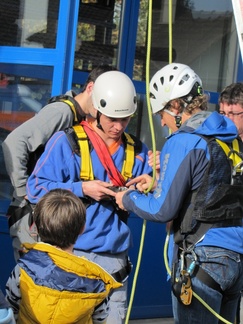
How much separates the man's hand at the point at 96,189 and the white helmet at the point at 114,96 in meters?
0.40

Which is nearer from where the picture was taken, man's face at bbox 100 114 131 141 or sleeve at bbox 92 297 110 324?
sleeve at bbox 92 297 110 324

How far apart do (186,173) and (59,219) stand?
74 cm

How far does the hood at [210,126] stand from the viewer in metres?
4.02

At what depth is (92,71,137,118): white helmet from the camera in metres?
4.39

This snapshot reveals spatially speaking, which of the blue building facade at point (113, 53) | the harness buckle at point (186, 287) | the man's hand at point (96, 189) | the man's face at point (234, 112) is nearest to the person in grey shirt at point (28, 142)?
the man's hand at point (96, 189)

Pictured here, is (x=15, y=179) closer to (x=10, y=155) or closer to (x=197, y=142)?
(x=10, y=155)

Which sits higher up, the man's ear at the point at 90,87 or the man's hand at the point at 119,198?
the man's ear at the point at 90,87

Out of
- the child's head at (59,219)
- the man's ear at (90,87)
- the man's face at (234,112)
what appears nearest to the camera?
the child's head at (59,219)

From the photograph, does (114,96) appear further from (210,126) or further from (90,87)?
(210,126)

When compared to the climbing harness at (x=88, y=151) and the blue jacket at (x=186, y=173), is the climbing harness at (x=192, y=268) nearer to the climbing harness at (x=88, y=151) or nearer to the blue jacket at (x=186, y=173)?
the blue jacket at (x=186, y=173)

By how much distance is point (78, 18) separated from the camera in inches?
225

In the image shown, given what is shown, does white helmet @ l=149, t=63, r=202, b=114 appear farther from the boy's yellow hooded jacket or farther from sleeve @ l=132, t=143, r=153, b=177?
the boy's yellow hooded jacket

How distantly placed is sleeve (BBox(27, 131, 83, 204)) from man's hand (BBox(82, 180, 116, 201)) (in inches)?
1.8

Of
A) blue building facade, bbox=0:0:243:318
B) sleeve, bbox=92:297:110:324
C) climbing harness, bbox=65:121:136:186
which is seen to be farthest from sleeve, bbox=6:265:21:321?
blue building facade, bbox=0:0:243:318
